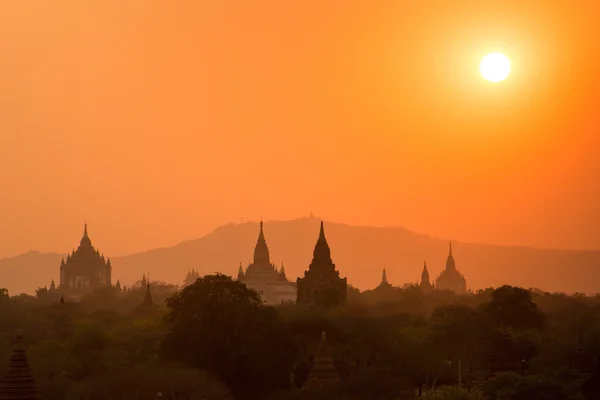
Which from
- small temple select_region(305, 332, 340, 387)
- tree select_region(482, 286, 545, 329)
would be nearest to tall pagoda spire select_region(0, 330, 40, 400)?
small temple select_region(305, 332, 340, 387)

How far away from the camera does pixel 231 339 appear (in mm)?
113688

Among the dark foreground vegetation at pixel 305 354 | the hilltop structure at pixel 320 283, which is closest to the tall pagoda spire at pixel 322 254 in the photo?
the hilltop structure at pixel 320 283

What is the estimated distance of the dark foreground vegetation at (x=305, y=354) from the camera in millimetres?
95250

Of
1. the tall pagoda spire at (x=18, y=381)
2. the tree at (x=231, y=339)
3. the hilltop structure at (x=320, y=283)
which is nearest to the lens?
the tall pagoda spire at (x=18, y=381)

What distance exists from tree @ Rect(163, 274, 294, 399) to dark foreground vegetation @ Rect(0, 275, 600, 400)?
0.09 m

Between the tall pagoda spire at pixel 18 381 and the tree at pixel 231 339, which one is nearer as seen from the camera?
the tall pagoda spire at pixel 18 381

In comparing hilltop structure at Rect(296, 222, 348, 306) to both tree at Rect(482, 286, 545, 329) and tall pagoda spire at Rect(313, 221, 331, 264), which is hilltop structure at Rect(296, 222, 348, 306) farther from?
tree at Rect(482, 286, 545, 329)

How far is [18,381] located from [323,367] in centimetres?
3348

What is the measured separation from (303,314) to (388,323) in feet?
29.3

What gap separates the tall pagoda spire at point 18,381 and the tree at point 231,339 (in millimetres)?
26989

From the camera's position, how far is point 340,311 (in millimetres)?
153250

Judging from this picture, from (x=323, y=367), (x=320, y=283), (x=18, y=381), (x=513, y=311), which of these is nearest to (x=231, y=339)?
(x=323, y=367)

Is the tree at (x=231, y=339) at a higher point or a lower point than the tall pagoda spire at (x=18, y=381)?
higher

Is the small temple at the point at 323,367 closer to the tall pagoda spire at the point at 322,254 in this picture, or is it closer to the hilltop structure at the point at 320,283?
the hilltop structure at the point at 320,283
